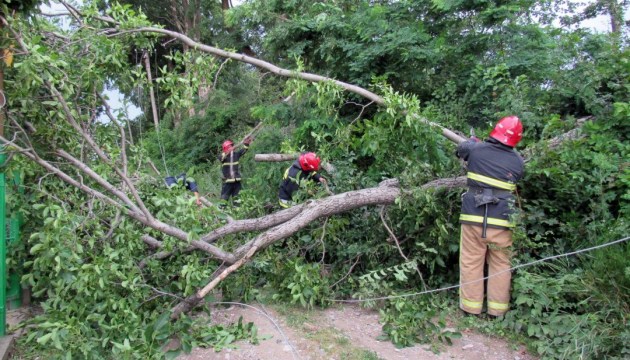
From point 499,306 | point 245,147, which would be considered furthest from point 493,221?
point 245,147

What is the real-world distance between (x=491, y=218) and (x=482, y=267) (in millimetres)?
426

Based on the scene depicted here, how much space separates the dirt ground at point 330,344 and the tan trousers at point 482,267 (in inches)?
10.8

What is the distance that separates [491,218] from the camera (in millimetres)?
3535

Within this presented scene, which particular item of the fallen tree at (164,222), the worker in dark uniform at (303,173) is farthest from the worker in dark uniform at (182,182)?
the worker in dark uniform at (303,173)

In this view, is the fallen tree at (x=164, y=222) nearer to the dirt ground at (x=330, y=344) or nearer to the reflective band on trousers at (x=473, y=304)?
the dirt ground at (x=330, y=344)

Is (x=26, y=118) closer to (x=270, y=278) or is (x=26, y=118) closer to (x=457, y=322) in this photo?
(x=270, y=278)

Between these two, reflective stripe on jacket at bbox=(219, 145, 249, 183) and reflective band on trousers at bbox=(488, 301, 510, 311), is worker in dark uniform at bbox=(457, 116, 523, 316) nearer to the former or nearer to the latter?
reflective band on trousers at bbox=(488, 301, 510, 311)

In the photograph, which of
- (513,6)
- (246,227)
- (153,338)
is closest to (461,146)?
(246,227)

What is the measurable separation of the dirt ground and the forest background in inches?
5.4

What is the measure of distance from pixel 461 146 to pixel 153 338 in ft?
9.18

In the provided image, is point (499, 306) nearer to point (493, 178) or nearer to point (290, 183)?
point (493, 178)

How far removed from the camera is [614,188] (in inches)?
140

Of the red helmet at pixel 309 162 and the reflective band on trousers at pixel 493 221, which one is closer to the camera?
the reflective band on trousers at pixel 493 221

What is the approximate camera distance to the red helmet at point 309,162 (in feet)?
16.4
